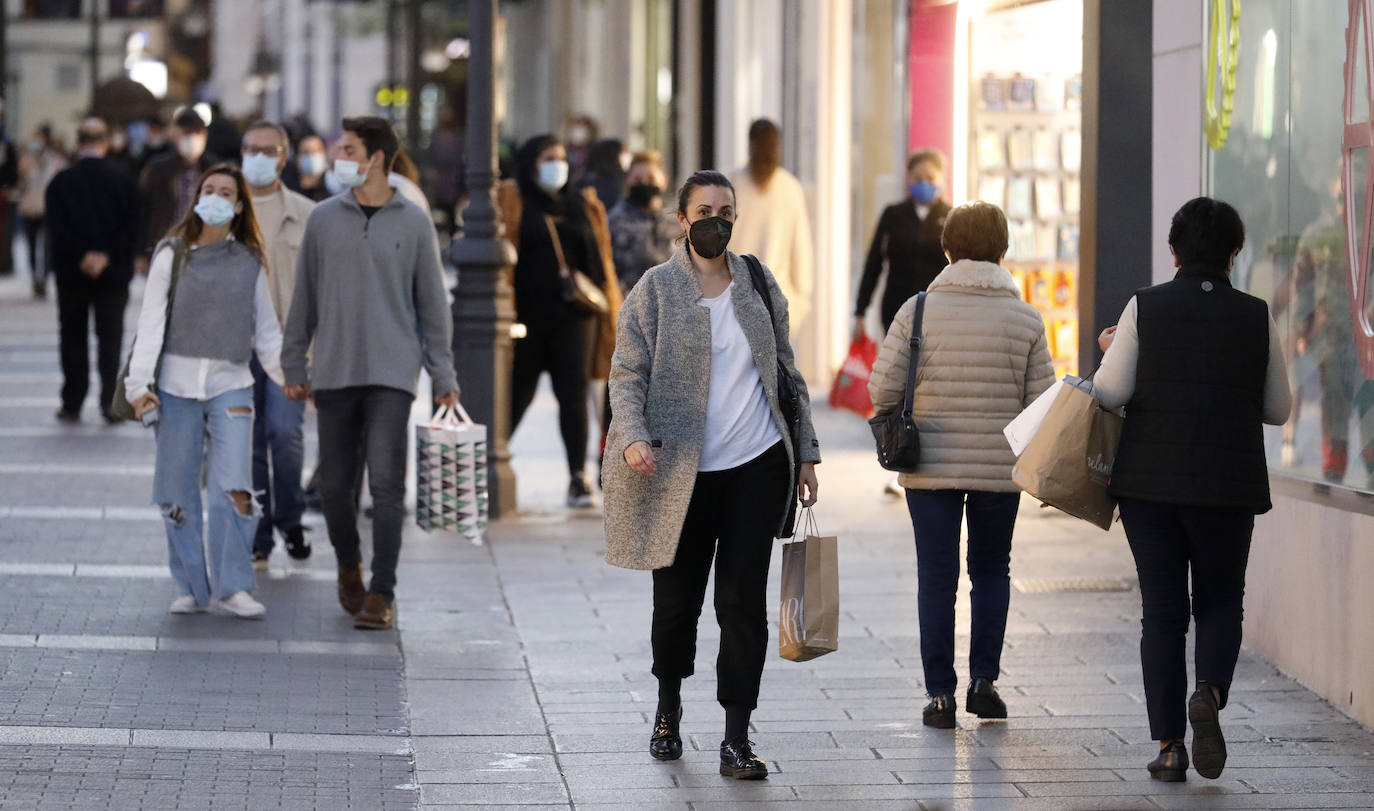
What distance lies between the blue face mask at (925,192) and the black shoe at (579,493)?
2354mm

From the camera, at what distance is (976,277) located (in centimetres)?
693

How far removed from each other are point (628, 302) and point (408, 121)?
123 ft

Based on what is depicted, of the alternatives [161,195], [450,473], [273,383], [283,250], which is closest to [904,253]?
[283,250]

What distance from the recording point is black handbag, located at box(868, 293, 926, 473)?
6809 millimetres

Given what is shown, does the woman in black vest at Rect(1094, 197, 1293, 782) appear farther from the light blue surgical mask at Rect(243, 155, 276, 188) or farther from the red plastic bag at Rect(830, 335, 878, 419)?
the red plastic bag at Rect(830, 335, 878, 419)

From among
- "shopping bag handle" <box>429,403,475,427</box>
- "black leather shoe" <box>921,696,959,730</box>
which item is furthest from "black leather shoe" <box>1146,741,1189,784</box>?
"shopping bag handle" <box>429,403,475,427</box>

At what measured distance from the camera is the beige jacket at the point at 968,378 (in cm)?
686

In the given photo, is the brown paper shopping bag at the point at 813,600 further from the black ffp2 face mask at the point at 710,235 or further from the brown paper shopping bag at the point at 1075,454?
the black ffp2 face mask at the point at 710,235

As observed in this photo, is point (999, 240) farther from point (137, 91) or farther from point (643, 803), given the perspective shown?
point (137, 91)

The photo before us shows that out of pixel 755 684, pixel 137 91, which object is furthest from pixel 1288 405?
pixel 137 91

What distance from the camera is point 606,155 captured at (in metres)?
14.5

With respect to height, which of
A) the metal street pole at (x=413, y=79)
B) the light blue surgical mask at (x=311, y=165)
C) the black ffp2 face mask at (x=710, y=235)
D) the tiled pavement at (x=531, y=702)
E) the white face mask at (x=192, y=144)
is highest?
the metal street pole at (x=413, y=79)

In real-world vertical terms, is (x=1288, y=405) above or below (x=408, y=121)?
below

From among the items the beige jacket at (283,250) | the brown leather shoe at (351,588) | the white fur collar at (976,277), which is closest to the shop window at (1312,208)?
the white fur collar at (976,277)
